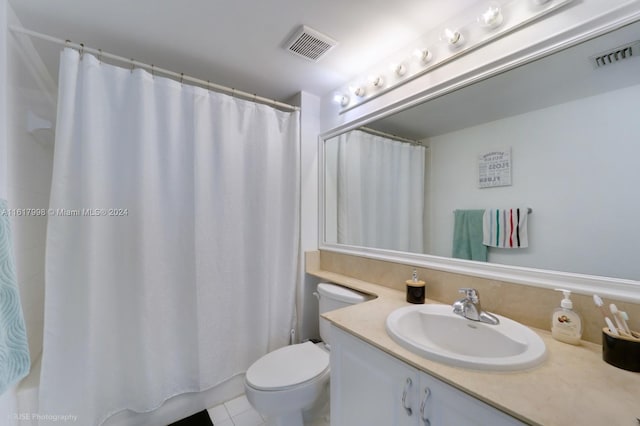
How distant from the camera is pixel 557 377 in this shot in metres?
0.70

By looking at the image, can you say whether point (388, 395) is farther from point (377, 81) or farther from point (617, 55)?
point (377, 81)

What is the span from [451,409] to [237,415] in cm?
142

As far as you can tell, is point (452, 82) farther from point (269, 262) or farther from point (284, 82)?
point (269, 262)

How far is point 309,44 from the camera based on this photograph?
57.0 inches

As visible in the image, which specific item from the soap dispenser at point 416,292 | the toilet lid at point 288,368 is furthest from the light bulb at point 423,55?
the toilet lid at point 288,368

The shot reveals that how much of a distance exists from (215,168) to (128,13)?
841mm

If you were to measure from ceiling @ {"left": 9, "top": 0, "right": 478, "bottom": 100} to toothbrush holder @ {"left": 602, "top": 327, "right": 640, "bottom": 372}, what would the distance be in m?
1.40

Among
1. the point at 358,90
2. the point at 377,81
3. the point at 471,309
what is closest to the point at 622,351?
the point at 471,309

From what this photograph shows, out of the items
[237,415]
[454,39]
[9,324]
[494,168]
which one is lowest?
[237,415]

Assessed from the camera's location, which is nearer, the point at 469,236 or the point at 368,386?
the point at 368,386

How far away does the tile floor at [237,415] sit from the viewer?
1.51m

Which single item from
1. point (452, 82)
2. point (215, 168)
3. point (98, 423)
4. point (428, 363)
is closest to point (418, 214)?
point (452, 82)

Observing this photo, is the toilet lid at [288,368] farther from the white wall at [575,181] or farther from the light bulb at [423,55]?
the light bulb at [423,55]

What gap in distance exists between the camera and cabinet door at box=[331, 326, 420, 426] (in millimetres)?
812
